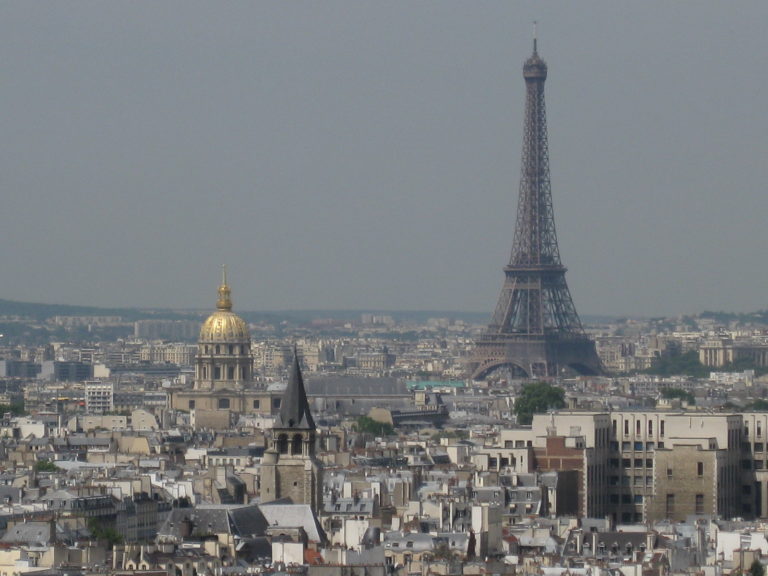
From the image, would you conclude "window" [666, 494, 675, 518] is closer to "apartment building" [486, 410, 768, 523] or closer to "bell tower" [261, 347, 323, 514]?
"apartment building" [486, 410, 768, 523]

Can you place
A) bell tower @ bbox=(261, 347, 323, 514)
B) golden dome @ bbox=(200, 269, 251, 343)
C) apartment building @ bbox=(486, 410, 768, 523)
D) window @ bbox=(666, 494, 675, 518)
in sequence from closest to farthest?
bell tower @ bbox=(261, 347, 323, 514) → window @ bbox=(666, 494, 675, 518) → apartment building @ bbox=(486, 410, 768, 523) → golden dome @ bbox=(200, 269, 251, 343)

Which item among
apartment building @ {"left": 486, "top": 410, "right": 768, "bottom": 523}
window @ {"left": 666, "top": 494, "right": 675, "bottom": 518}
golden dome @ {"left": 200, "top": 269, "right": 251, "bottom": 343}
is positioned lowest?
window @ {"left": 666, "top": 494, "right": 675, "bottom": 518}

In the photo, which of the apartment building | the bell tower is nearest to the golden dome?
the apartment building

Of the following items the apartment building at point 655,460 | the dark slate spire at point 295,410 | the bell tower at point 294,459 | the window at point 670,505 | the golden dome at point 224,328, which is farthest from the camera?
the golden dome at point 224,328

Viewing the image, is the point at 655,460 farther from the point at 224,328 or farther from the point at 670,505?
the point at 224,328

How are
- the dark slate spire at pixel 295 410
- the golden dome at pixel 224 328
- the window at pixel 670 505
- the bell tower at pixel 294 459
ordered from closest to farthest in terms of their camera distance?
the bell tower at pixel 294 459 → the dark slate spire at pixel 295 410 → the window at pixel 670 505 → the golden dome at pixel 224 328

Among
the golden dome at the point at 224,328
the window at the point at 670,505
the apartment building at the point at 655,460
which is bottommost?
the window at the point at 670,505

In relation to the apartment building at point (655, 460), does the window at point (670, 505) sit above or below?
below

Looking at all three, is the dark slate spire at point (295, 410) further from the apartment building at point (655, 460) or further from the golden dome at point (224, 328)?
the golden dome at point (224, 328)

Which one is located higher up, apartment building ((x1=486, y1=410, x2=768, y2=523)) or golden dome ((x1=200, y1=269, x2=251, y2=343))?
golden dome ((x1=200, y1=269, x2=251, y2=343))

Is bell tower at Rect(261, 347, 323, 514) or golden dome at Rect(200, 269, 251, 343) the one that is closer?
bell tower at Rect(261, 347, 323, 514)

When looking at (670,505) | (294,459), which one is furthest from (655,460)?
(294,459)

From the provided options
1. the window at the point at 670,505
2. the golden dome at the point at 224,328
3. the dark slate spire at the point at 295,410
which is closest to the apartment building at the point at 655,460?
the window at the point at 670,505
